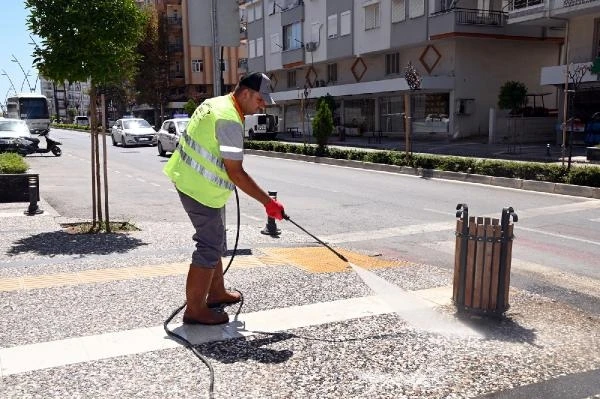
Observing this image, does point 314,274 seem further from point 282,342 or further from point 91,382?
point 91,382

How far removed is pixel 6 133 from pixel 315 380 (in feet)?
74.3

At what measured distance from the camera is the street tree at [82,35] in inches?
304

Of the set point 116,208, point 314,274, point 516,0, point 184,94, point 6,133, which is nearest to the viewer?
point 314,274

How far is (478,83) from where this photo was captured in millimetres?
33562

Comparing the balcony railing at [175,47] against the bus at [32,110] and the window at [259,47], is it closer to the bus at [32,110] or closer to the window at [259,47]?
the window at [259,47]

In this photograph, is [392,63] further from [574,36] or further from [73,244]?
[73,244]

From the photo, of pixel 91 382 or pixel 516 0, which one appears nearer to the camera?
pixel 91 382

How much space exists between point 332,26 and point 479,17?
12468 mm

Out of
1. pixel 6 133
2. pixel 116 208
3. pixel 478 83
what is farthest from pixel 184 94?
pixel 116 208

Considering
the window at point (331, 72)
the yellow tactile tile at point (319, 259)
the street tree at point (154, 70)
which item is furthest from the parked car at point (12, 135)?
the street tree at point (154, 70)

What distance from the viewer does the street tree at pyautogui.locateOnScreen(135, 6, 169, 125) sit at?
5978 centimetres

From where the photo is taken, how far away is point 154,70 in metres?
60.2

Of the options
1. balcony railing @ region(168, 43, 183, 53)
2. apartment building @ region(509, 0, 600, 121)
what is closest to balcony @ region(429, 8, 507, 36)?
apartment building @ region(509, 0, 600, 121)

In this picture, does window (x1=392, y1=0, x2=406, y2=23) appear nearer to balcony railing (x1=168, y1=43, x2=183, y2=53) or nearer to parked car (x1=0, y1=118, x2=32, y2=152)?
parked car (x1=0, y1=118, x2=32, y2=152)
